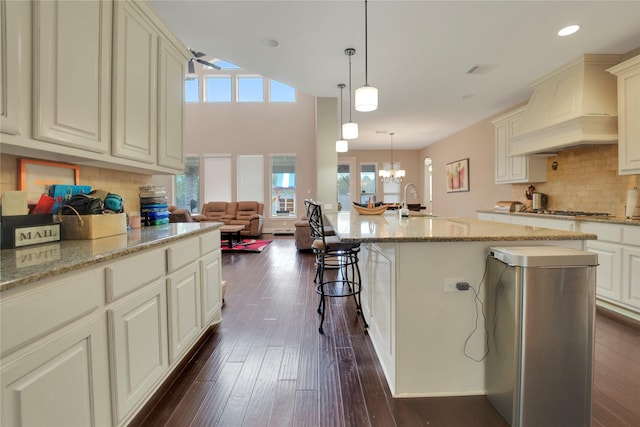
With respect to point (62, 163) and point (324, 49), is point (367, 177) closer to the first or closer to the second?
point (324, 49)

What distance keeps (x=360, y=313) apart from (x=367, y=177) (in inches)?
304

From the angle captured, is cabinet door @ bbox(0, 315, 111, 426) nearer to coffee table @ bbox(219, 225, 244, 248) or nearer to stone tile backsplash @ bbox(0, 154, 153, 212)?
stone tile backsplash @ bbox(0, 154, 153, 212)

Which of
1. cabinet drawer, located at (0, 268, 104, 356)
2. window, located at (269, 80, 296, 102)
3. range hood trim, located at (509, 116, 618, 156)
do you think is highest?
window, located at (269, 80, 296, 102)

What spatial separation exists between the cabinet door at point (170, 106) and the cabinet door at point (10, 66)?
1.05 meters

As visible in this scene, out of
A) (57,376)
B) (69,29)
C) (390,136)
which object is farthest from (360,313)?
(390,136)

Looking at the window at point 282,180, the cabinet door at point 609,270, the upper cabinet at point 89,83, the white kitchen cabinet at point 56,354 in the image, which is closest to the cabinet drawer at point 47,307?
the white kitchen cabinet at point 56,354

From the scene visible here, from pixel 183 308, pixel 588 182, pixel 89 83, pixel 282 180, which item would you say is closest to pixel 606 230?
pixel 588 182

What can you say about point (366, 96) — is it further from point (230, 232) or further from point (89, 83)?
point (230, 232)

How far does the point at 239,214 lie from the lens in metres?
8.20

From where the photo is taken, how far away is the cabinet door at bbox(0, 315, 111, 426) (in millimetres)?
858

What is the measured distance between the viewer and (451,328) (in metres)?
1.67

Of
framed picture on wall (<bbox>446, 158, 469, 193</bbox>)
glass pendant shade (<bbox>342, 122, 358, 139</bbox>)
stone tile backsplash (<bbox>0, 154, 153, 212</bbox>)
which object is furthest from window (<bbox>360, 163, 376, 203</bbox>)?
stone tile backsplash (<bbox>0, 154, 153, 212</bbox>)

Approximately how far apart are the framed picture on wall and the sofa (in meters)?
5.24

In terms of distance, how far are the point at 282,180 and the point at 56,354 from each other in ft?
27.4
